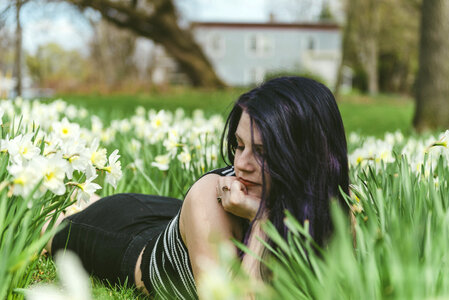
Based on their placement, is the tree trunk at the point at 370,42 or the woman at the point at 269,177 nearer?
the woman at the point at 269,177

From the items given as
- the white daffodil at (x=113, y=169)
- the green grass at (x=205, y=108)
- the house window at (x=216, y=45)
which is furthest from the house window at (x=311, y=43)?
the white daffodil at (x=113, y=169)

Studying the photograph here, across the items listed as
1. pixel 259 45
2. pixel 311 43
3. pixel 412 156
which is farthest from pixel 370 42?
pixel 412 156

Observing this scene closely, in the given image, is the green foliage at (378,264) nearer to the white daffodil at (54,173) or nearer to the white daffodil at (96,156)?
the white daffodil at (54,173)

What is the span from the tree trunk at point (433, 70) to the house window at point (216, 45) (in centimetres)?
3218

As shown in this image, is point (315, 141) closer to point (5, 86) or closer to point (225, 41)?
point (5, 86)

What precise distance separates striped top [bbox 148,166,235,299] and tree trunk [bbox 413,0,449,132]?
593cm

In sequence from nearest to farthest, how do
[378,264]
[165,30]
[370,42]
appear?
[378,264] → [165,30] → [370,42]

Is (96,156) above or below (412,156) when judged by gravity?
above

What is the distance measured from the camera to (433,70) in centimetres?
703

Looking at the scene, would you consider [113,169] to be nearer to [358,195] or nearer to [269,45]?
[358,195]

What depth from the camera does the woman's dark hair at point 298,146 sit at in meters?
1.49

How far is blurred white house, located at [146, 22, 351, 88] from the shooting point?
3806 cm

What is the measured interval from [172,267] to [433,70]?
632 centimetres

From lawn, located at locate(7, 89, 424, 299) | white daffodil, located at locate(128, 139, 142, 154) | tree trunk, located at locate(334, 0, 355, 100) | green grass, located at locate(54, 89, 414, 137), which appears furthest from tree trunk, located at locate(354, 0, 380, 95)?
lawn, located at locate(7, 89, 424, 299)
